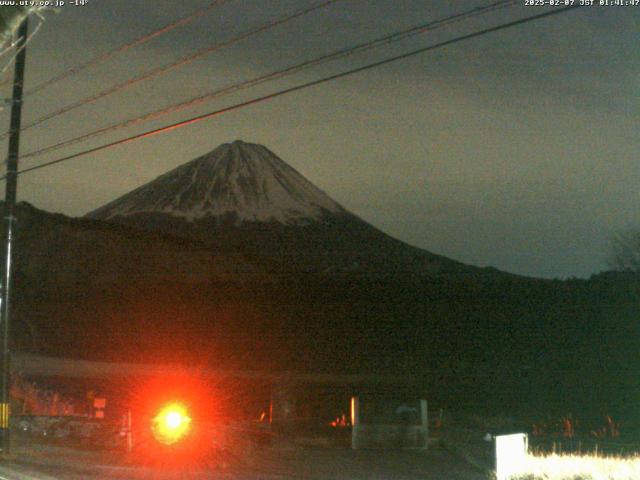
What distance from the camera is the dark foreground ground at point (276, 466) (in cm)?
1223

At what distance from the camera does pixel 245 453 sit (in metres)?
15.2

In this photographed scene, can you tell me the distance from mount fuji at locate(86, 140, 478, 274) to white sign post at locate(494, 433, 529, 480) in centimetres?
9207

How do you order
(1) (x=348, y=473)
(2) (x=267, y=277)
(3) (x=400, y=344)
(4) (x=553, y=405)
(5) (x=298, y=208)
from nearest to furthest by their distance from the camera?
(1) (x=348, y=473) → (4) (x=553, y=405) → (3) (x=400, y=344) → (2) (x=267, y=277) → (5) (x=298, y=208)

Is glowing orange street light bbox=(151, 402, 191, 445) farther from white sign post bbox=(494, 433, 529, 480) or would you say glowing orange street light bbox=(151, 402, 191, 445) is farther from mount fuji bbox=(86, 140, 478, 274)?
mount fuji bbox=(86, 140, 478, 274)

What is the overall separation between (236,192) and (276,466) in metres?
135

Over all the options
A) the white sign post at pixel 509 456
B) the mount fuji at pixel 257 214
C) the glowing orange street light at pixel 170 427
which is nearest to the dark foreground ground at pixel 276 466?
the white sign post at pixel 509 456

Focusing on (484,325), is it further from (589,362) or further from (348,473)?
(348,473)

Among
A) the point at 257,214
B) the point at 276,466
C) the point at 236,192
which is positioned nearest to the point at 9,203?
the point at 276,466

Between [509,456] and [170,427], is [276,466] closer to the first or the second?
[170,427]

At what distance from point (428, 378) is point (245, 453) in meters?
27.7

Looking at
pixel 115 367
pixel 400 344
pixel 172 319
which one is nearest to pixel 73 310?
pixel 172 319

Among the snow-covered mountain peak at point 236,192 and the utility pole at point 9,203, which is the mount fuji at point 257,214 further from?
→ the utility pole at point 9,203

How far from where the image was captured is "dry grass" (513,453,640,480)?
10664mm

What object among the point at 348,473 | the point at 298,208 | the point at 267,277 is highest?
the point at 298,208
